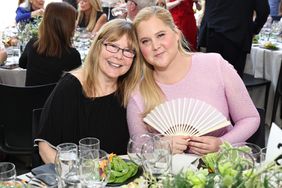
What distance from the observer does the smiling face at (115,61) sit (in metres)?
1.90

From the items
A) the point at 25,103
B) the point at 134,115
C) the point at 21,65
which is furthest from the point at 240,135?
the point at 21,65

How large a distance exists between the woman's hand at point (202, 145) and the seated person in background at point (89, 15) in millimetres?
3298

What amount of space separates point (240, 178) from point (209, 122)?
2.71 ft

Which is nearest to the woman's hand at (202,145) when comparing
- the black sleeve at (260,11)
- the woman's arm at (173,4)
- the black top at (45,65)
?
the black top at (45,65)

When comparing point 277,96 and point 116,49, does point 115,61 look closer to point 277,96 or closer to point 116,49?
point 116,49

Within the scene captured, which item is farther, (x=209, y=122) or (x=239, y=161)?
(x=209, y=122)

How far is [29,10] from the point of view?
17.4 ft

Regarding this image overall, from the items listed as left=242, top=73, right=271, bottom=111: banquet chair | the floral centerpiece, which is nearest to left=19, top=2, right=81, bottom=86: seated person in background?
left=242, top=73, right=271, bottom=111: banquet chair

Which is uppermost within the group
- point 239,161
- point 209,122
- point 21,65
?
point 239,161

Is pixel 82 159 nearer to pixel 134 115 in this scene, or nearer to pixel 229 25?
pixel 134 115

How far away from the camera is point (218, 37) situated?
3893mm

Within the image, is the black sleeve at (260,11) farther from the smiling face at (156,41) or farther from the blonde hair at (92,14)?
the smiling face at (156,41)

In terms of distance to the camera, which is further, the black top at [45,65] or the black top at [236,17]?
the black top at [236,17]

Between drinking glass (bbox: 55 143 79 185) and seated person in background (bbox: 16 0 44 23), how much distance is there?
12.1 feet
